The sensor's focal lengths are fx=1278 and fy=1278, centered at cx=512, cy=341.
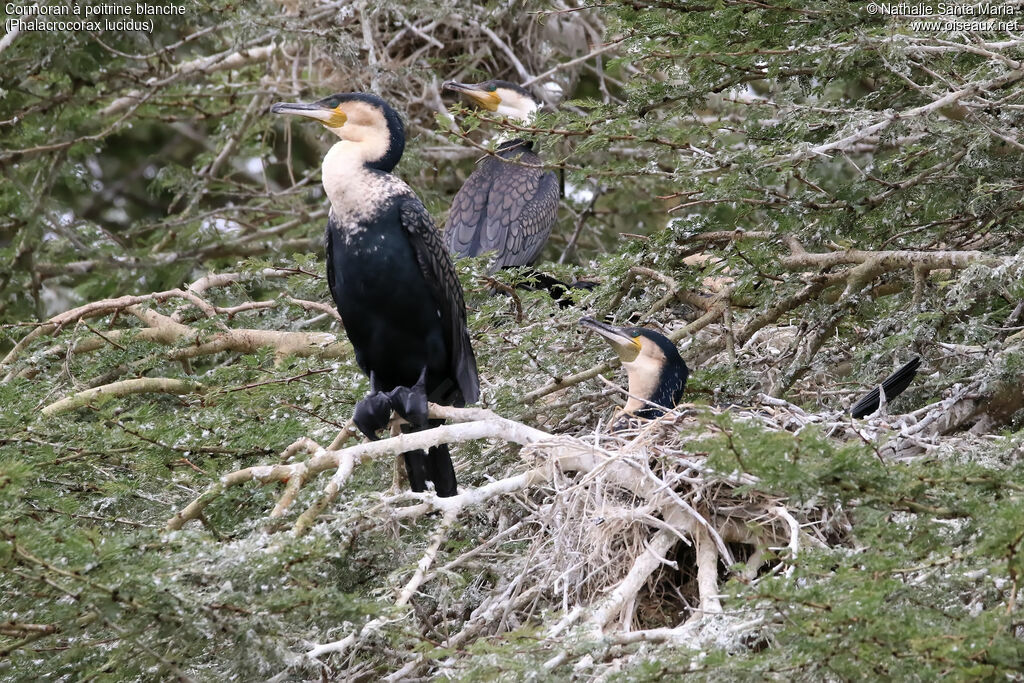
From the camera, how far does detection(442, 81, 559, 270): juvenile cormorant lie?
19.8ft

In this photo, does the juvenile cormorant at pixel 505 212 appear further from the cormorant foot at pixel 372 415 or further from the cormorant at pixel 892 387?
the cormorant at pixel 892 387

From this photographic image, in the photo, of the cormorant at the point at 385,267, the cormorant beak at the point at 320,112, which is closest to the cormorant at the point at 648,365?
the cormorant at the point at 385,267

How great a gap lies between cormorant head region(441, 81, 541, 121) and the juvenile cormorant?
0.08m

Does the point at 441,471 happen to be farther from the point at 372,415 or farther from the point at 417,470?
the point at 372,415

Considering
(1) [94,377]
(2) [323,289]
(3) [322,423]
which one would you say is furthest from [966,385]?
(1) [94,377]

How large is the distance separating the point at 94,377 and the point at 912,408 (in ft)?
9.68

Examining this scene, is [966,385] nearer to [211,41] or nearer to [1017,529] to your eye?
[1017,529]

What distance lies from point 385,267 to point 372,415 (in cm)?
50

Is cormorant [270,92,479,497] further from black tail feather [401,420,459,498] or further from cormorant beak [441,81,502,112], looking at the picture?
cormorant beak [441,81,502,112]

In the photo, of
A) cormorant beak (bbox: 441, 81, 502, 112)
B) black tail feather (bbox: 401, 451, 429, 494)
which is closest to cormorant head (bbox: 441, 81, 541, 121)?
cormorant beak (bbox: 441, 81, 502, 112)

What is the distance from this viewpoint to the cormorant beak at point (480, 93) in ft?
21.4

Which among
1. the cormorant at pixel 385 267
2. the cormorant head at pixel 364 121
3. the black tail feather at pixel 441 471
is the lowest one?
the black tail feather at pixel 441 471

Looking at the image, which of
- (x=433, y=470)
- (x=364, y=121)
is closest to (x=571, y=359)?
(x=433, y=470)

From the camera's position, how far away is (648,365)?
13.5ft
